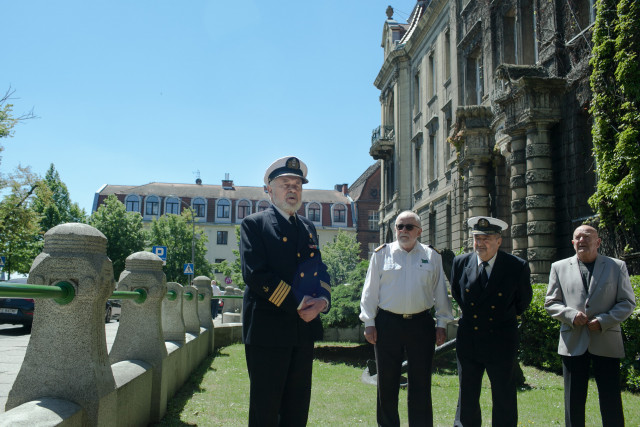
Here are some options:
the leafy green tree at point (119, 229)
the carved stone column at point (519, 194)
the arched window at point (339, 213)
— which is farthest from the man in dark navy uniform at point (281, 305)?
the arched window at point (339, 213)

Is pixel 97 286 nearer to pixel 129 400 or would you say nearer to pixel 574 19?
pixel 129 400

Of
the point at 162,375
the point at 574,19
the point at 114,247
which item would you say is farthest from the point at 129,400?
the point at 114,247

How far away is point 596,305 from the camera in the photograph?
5.07 metres

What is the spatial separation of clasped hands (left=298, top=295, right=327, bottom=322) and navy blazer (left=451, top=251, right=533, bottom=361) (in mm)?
1842

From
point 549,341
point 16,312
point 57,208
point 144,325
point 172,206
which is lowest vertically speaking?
point 549,341

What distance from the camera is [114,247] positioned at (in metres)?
51.1

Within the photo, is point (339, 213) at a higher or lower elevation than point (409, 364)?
higher

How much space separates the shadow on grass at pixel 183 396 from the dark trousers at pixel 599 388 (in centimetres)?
348

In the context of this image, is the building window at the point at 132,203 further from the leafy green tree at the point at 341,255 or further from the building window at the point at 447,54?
the building window at the point at 447,54

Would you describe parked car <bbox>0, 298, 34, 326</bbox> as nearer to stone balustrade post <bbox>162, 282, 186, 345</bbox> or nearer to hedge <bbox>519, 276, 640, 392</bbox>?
stone balustrade post <bbox>162, 282, 186, 345</bbox>

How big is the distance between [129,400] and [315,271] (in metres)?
1.74

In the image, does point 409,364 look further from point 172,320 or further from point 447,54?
point 447,54

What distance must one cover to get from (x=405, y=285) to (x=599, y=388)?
1.86 meters

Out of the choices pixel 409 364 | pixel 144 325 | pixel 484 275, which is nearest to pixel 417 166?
pixel 484 275
